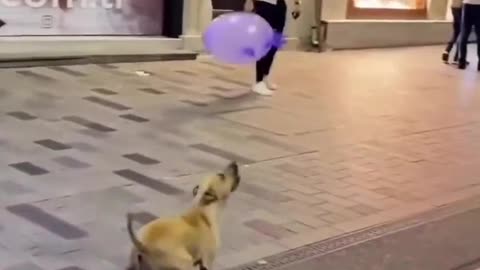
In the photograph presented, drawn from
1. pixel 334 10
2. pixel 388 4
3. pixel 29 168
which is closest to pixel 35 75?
pixel 29 168

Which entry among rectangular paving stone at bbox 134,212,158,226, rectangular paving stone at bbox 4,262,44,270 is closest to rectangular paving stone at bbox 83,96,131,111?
rectangular paving stone at bbox 134,212,158,226

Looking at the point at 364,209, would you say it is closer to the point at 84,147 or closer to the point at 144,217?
the point at 144,217

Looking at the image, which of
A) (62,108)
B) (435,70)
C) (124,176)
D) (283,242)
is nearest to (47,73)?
(62,108)

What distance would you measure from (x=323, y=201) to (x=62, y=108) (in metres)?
2.84

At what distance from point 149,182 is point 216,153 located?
942mm

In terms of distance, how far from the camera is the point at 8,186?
5.18 metres

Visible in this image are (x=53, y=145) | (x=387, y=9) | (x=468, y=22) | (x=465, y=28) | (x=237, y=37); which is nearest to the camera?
(x=53, y=145)

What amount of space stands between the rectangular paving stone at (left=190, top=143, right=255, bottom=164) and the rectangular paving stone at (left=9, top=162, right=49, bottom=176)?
1298mm

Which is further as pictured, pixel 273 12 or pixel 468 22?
pixel 468 22

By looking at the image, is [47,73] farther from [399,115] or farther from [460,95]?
[460,95]

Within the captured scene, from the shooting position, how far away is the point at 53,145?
6.19m

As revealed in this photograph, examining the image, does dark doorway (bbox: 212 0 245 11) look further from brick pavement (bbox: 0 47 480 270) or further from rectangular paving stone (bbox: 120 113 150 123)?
rectangular paving stone (bbox: 120 113 150 123)

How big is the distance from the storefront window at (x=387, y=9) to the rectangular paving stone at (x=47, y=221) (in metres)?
9.57

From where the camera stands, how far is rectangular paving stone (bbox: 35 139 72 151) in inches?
241
